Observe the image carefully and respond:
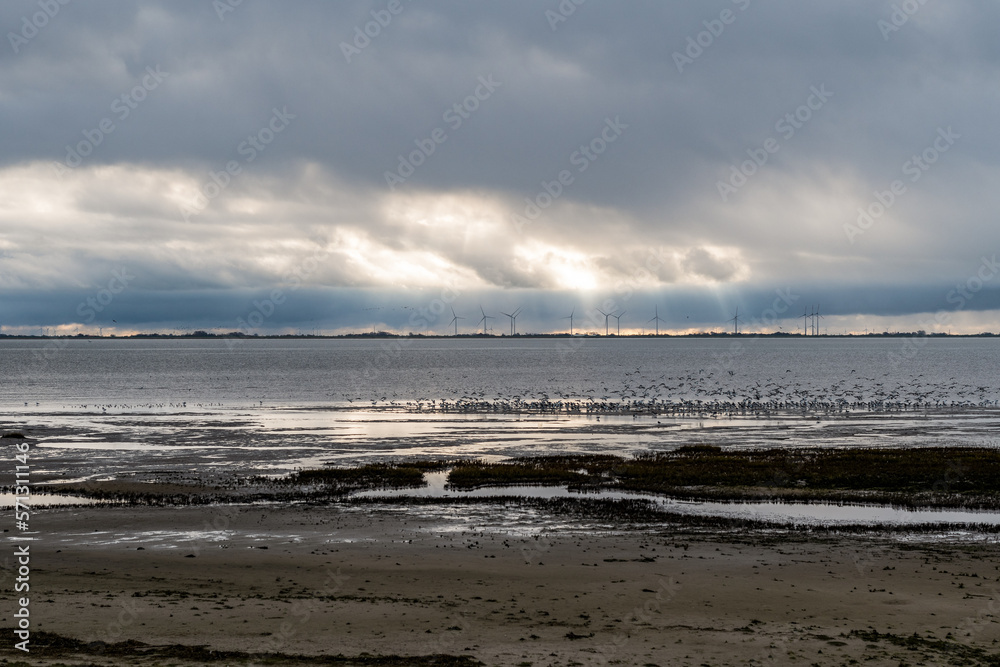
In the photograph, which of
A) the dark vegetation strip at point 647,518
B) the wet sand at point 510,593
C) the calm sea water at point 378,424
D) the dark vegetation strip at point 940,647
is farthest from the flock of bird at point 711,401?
the dark vegetation strip at point 940,647

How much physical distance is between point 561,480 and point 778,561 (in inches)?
697

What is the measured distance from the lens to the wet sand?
56.1 feet

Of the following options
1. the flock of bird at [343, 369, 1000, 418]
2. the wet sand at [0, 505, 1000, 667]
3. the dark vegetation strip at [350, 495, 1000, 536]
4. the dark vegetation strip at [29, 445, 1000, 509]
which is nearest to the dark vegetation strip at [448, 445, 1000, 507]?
the dark vegetation strip at [29, 445, 1000, 509]

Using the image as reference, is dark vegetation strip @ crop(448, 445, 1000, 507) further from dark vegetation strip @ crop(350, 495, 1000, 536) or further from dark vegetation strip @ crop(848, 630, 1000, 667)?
dark vegetation strip @ crop(848, 630, 1000, 667)

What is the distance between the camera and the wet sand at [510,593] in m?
17.1

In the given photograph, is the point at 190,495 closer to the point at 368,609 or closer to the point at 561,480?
the point at 561,480

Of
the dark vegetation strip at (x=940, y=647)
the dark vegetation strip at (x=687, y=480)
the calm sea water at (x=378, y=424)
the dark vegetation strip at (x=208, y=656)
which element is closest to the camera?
the dark vegetation strip at (x=208, y=656)

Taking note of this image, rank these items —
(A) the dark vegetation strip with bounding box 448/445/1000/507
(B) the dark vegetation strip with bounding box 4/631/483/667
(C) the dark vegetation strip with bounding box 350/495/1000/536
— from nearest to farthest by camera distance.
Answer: (B) the dark vegetation strip with bounding box 4/631/483/667 < (C) the dark vegetation strip with bounding box 350/495/1000/536 < (A) the dark vegetation strip with bounding box 448/445/1000/507

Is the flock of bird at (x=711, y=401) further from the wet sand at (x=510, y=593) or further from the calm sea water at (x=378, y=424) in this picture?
the wet sand at (x=510, y=593)

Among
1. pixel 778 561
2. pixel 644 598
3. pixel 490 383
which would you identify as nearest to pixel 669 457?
pixel 778 561

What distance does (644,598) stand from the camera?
69.1ft

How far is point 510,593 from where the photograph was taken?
21.6 metres

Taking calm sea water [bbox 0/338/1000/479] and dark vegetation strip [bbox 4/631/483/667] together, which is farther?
calm sea water [bbox 0/338/1000/479]

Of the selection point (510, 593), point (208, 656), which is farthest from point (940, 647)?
point (208, 656)
